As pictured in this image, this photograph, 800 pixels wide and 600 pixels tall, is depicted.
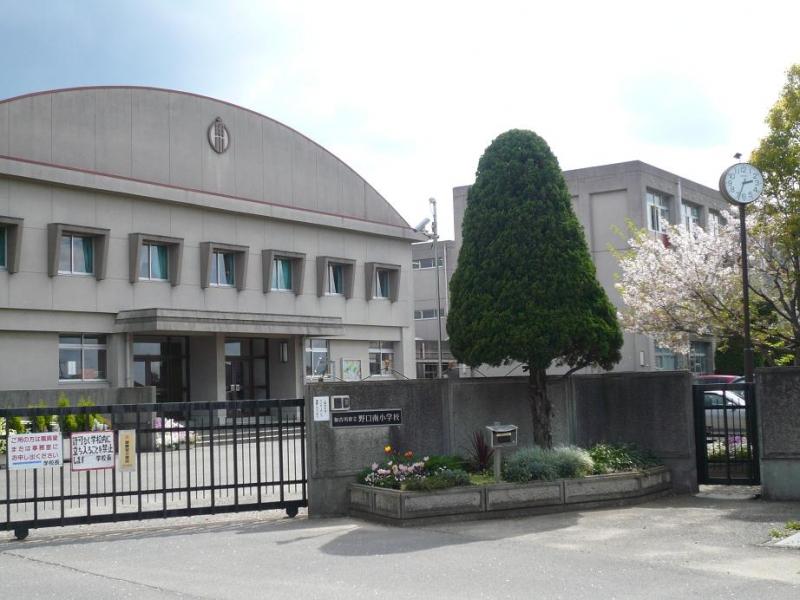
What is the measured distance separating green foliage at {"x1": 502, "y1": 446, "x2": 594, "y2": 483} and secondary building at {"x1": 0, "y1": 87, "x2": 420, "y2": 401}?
19.2m

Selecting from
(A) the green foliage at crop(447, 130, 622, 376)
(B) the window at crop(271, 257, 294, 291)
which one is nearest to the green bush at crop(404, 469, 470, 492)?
(A) the green foliage at crop(447, 130, 622, 376)

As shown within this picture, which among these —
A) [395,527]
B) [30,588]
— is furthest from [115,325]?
[30,588]

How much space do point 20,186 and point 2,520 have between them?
18110mm

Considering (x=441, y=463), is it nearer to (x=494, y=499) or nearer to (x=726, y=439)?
(x=494, y=499)

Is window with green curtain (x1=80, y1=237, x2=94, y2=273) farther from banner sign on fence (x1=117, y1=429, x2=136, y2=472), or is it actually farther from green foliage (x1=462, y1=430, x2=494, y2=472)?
green foliage (x1=462, y1=430, x2=494, y2=472)

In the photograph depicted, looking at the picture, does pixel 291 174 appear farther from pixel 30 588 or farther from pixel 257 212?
pixel 30 588

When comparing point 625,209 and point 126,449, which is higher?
point 625,209

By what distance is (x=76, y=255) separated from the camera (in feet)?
99.6

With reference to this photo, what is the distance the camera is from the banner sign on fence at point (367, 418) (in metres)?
13.6

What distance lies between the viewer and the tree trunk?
14.8 meters

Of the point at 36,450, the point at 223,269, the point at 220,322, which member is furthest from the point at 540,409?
the point at 223,269

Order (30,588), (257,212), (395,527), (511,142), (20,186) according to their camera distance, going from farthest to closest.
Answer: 1. (257,212)
2. (20,186)
3. (511,142)
4. (395,527)
5. (30,588)

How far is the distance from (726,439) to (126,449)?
369 inches

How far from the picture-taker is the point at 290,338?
3669cm
